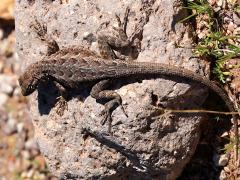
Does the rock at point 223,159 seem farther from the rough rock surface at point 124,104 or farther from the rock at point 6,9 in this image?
the rock at point 6,9

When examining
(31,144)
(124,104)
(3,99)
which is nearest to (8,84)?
(3,99)

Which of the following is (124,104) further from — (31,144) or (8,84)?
(8,84)

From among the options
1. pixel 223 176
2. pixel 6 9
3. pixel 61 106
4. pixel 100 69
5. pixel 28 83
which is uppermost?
pixel 6 9

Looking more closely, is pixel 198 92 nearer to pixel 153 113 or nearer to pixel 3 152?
pixel 153 113

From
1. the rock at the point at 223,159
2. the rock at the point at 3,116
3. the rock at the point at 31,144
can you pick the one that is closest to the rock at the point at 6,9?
the rock at the point at 3,116

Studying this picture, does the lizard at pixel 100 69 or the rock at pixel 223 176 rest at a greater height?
the lizard at pixel 100 69

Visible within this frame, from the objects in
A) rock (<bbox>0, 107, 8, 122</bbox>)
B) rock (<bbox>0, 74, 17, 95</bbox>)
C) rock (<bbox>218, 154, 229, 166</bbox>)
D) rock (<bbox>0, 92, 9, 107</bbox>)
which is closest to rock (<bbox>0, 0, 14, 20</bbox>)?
rock (<bbox>0, 74, 17, 95</bbox>)
